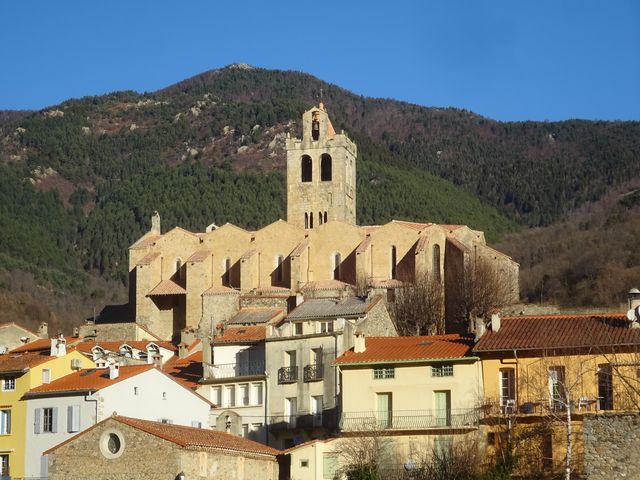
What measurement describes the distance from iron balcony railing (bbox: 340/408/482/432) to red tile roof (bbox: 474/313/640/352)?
235 centimetres

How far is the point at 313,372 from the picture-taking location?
199ft

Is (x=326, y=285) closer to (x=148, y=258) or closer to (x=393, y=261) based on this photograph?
(x=393, y=261)

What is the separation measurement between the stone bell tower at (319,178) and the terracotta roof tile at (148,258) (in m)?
11.3

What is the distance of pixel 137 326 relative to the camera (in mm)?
97688

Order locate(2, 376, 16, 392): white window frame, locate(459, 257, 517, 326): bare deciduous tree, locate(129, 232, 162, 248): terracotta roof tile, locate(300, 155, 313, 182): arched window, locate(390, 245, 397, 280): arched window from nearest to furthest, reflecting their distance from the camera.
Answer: locate(2, 376, 16, 392): white window frame, locate(459, 257, 517, 326): bare deciduous tree, locate(390, 245, 397, 280): arched window, locate(129, 232, 162, 248): terracotta roof tile, locate(300, 155, 313, 182): arched window

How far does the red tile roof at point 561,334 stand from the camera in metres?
51.7

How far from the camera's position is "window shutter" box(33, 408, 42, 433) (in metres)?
60.4

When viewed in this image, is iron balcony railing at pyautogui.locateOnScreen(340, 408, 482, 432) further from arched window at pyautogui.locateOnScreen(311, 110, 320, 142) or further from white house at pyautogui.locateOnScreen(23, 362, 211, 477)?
arched window at pyautogui.locateOnScreen(311, 110, 320, 142)

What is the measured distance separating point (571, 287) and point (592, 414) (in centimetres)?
6632

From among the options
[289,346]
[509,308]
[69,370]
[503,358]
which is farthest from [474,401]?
[509,308]

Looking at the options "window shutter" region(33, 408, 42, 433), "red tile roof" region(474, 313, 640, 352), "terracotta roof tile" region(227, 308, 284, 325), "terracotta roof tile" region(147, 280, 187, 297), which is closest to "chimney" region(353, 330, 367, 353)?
"red tile roof" region(474, 313, 640, 352)

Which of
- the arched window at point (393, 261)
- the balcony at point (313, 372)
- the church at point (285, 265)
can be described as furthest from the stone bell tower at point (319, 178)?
the balcony at point (313, 372)

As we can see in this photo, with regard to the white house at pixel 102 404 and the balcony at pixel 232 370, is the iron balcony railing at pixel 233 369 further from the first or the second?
the white house at pixel 102 404

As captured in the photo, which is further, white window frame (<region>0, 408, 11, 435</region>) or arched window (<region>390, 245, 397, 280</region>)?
arched window (<region>390, 245, 397, 280</region>)
